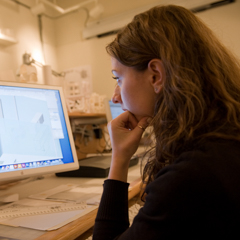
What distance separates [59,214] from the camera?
27.4 inches

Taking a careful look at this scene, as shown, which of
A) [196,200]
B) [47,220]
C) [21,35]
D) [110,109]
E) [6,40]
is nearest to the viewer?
[196,200]

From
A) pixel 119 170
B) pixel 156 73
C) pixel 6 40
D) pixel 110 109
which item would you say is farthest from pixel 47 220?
pixel 6 40

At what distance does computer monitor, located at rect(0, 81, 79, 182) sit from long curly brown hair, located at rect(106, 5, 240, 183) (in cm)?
46

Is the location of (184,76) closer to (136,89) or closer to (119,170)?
(136,89)

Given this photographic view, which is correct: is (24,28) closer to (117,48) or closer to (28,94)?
(28,94)

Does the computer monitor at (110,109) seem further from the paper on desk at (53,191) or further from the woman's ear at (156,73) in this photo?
the woman's ear at (156,73)

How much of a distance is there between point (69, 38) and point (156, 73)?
302cm

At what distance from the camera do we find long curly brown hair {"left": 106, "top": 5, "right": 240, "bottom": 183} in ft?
1.72

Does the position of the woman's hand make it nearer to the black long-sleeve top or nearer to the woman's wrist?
the woman's wrist

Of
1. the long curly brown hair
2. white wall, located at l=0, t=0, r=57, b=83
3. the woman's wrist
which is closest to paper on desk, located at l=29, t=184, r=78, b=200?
the woman's wrist

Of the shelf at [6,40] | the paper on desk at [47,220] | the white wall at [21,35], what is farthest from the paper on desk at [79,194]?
the shelf at [6,40]

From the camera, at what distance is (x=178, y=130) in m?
0.53

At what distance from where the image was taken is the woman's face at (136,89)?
2.09 feet

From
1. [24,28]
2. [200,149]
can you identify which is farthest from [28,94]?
[24,28]
